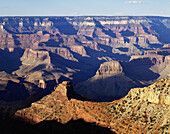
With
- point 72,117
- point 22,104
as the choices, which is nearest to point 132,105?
point 72,117

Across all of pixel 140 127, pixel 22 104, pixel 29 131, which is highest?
pixel 140 127

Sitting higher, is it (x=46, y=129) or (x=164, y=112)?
(x=164, y=112)

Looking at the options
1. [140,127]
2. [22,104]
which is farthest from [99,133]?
[22,104]

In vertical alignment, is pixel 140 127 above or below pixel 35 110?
above

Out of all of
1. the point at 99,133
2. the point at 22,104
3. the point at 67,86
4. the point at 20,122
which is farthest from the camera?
the point at 22,104

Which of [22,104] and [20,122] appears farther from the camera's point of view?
[22,104]

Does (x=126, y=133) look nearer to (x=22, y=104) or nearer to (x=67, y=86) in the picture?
(x=67, y=86)

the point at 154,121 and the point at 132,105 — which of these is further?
the point at 132,105

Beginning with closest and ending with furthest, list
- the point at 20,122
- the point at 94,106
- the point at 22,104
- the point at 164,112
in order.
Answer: the point at 164,112 → the point at 94,106 → the point at 20,122 → the point at 22,104

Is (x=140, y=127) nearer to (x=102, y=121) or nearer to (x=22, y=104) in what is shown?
(x=102, y=121)
